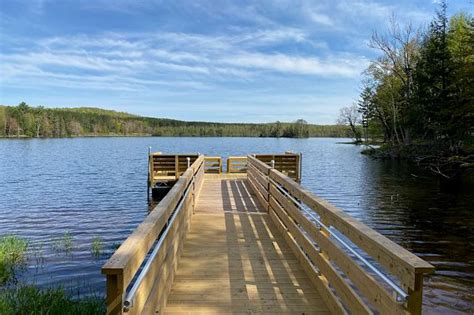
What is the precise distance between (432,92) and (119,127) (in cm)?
14942

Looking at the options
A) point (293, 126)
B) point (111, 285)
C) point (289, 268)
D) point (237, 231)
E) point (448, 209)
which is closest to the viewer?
point (111, 285)

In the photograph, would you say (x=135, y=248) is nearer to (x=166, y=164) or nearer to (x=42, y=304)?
(x=42, y=304)

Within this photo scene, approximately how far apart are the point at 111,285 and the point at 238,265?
9.86ft

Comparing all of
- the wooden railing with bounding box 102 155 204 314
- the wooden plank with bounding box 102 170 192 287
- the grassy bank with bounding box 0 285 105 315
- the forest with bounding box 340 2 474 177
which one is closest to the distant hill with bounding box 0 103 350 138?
the forest with bounding box 340 2 474 177

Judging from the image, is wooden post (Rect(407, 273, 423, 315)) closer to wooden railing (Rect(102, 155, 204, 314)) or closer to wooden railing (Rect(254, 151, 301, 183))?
wooden railing (Rect(102, 155, 204, 314))

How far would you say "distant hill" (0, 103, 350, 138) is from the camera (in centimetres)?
11475

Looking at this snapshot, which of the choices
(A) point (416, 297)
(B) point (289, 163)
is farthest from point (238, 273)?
(B) point (289, 163)

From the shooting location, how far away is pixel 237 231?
281 inches

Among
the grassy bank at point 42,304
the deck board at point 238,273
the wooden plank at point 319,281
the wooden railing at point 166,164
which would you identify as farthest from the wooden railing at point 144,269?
the wooden railing at point 166,164

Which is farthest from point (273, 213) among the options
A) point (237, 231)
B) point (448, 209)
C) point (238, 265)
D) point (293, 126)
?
point (293, 126)

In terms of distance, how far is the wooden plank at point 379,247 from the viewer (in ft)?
7.60

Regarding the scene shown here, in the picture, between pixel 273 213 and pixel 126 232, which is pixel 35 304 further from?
pixel 126 232

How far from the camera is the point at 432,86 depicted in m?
28.5

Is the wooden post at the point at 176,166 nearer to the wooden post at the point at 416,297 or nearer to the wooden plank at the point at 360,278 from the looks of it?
the wooden plank at the point at 360,278
